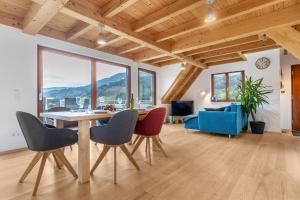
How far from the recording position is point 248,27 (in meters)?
3.02

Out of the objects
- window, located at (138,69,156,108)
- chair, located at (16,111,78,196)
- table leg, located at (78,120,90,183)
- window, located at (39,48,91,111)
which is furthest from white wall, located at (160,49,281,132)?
chair, located at (16,111,78,196)

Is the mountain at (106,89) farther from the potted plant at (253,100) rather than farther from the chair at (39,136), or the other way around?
the potted plant at (253,100)

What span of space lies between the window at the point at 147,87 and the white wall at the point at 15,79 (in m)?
3.34

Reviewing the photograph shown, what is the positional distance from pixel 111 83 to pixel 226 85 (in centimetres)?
423

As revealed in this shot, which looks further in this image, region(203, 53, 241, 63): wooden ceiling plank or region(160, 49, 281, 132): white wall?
region(203, 53, 241, 63): wooden ceiling plank

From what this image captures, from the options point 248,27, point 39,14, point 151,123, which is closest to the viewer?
point 151,123

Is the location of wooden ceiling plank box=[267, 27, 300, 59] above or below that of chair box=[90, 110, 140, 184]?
above

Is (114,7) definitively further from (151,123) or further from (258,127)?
(258,127)

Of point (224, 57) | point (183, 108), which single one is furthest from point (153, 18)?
point (183, 108)

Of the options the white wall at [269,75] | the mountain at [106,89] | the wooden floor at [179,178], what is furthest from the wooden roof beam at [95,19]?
the white wall at [269,75]

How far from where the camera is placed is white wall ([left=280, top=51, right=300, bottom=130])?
16.5 feet

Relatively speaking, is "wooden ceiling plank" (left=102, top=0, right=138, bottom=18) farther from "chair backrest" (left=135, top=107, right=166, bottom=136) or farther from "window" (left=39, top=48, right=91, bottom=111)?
"window" (left=39, top=48, right=91, bottom=111)

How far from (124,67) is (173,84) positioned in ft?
6.95

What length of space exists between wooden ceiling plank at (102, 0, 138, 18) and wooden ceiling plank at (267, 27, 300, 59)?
286cm
